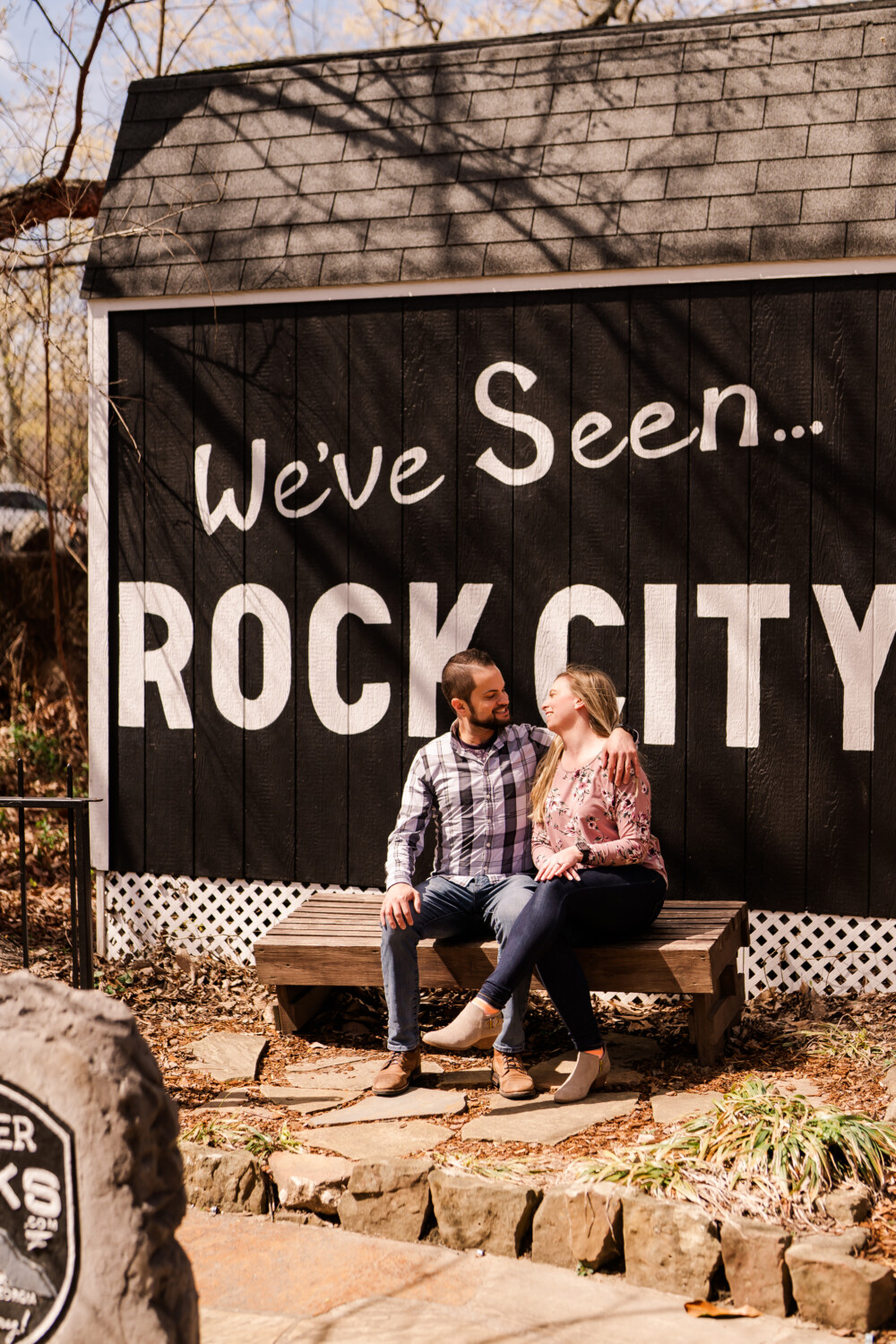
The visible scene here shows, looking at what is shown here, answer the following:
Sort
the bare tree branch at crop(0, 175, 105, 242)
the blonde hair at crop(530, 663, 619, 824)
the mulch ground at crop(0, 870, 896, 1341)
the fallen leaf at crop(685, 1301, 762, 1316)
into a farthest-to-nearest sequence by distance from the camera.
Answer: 1. the bare tree branch at crop(0, 175, 105, 242)
2. the blonde hair at crop(530, 663, 619, 824)
3. the mulch ground at crop(0, 870, 896, 1341)
4. the fallen leaf at crop(685, 1301, 762, 1316)

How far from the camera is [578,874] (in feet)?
14.6

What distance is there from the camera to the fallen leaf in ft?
9.86

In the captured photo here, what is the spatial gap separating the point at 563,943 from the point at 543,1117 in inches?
21.6

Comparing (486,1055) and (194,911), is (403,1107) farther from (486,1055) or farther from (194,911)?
(194,911)

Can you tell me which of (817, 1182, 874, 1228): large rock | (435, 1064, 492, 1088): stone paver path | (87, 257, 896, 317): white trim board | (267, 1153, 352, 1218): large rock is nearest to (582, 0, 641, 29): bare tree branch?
(87, 257, 896, 317): white trim board

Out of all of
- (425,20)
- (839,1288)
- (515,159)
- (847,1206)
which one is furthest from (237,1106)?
(425,20)

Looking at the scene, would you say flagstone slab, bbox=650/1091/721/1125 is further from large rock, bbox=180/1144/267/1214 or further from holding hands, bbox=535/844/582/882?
large rock, bbox=180/1144/267/1214

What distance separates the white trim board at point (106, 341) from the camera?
18.2 feet

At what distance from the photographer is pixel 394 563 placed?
5.86 meters

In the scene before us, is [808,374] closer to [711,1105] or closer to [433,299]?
[433,299]

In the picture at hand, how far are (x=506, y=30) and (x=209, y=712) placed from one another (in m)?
10.4

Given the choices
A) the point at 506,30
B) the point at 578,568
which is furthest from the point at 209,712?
the point at 506,30

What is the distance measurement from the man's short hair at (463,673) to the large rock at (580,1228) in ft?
6.39

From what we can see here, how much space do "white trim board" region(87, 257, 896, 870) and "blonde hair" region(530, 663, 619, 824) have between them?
179 centimetres
